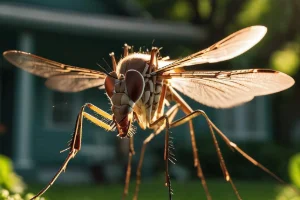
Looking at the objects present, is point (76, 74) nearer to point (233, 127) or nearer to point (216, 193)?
point (216, 193)

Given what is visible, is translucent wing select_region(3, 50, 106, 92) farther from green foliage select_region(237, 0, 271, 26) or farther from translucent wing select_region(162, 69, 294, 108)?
green foliage select_region(237, 0, 271, 26)


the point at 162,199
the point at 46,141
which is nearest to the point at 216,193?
the point at 162,199

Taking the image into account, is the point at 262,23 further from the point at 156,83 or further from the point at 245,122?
the point at 156,83

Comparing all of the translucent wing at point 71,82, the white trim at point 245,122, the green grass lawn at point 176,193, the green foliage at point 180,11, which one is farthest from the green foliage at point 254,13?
the translucent wing at point 71,82

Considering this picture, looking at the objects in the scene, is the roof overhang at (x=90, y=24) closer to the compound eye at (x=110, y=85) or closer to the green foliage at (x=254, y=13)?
the green foliage at (x=254, y=13)

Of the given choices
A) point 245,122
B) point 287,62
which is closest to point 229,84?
point 245,122

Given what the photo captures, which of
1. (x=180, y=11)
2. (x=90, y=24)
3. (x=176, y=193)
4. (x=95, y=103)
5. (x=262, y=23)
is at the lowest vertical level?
(x=176, y=193)
